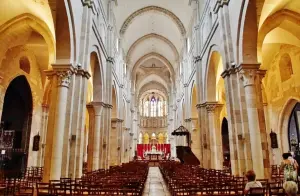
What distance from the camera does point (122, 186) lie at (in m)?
6.22

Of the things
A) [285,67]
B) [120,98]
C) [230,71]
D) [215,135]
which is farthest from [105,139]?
[285,67]

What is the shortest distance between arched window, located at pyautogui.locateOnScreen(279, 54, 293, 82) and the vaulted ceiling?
9305 millimetres

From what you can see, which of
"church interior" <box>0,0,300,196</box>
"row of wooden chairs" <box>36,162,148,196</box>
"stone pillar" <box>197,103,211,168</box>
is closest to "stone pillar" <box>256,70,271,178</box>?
"church interior" <box>0,0,300,196</box>

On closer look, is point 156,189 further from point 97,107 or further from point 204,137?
point 97,107

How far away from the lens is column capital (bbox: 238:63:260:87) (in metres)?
9.77

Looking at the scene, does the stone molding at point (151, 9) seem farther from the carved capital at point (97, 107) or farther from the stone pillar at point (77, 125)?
the stone pillar at point (77, 125)

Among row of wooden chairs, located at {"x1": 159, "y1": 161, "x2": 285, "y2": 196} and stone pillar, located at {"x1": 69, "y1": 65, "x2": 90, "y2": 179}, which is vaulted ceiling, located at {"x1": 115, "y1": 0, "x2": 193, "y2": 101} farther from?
row of wooden chairs, located at {"x1": 159, "y1": 161, "x2": 285, "y2": 196}

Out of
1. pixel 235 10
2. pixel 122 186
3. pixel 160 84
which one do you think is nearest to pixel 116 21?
pixel 235 10

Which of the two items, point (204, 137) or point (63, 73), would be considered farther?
point (204, 137)

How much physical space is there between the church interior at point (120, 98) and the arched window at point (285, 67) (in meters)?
0.06

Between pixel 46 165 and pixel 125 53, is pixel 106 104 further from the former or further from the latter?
pixel 125 53

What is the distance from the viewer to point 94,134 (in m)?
15.7

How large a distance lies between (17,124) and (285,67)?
19.7m

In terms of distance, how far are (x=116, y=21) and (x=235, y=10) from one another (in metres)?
15.3
